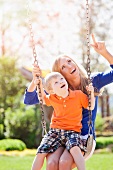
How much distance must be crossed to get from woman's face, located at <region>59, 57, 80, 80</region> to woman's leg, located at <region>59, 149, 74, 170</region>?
0.72 meters

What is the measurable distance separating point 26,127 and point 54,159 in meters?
11.6

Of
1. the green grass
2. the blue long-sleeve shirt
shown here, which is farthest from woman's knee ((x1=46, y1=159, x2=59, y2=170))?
the green grass

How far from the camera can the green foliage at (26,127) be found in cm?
1510

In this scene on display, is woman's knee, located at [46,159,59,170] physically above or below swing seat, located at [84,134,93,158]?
below

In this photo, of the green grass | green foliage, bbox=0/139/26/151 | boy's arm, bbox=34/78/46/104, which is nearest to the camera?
boy's arm, bbox=34/78/46/104

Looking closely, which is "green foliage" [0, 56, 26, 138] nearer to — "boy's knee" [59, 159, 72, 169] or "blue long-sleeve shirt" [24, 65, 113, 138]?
"blue long-sleeve shirt" [24, 65, 113, 138]

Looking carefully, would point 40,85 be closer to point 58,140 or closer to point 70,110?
point 70,110

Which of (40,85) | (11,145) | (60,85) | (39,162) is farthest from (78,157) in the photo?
(11,145)

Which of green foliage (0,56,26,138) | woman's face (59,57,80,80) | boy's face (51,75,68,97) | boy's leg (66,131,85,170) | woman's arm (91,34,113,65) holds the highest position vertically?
green foliage (0,56,26,138)

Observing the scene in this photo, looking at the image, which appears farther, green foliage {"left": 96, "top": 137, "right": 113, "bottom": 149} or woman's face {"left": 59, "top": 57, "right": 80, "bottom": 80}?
green foliage {"left": 96, "top": 137, "right": 113, "bottom": 149}

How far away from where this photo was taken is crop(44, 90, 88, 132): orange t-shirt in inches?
148

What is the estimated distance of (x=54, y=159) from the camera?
142 inches

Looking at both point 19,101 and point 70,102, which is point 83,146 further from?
point 19,101

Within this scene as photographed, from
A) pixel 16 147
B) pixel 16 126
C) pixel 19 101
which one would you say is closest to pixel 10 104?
pixel 19 101
